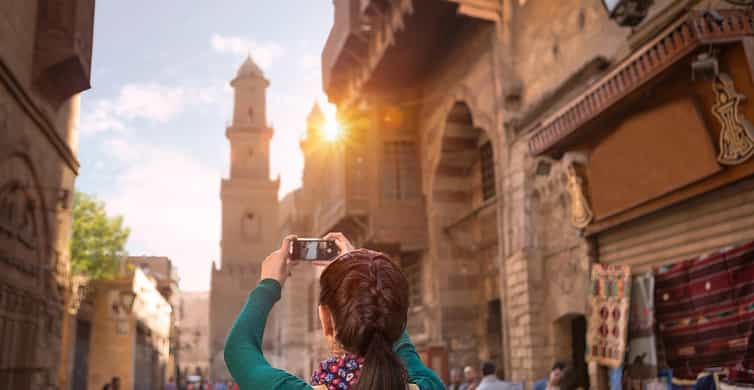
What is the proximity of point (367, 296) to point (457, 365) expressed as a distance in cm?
1438

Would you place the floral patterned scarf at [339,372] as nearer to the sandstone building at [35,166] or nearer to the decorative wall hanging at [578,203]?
the sandstone building at [35,166]

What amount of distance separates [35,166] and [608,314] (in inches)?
285

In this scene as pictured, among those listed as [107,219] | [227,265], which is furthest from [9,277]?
[227,265]

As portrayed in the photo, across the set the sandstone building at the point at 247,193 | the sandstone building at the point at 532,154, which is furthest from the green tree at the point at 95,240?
the sandstone building at the point at 247,193

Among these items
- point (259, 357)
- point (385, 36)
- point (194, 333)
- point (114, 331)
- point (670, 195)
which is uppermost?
point (385, 36)

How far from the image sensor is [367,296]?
1.50 m

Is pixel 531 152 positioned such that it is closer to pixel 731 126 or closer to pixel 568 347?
pixel 568 347

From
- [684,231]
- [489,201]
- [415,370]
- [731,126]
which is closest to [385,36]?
[489,201]

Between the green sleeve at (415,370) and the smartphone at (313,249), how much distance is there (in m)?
0.30

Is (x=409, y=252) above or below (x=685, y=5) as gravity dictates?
below

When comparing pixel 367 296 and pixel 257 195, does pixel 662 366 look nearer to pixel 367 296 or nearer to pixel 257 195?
pixel 367 296

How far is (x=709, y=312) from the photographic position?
701 centimetres

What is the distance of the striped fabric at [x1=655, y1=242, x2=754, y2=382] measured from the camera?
6.43m

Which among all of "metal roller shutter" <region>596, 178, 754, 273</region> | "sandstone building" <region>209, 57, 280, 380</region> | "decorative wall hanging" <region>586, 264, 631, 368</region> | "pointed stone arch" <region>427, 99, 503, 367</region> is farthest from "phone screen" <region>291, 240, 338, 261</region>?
"sandstone building" <region>209, 57, 280, 380</region>
